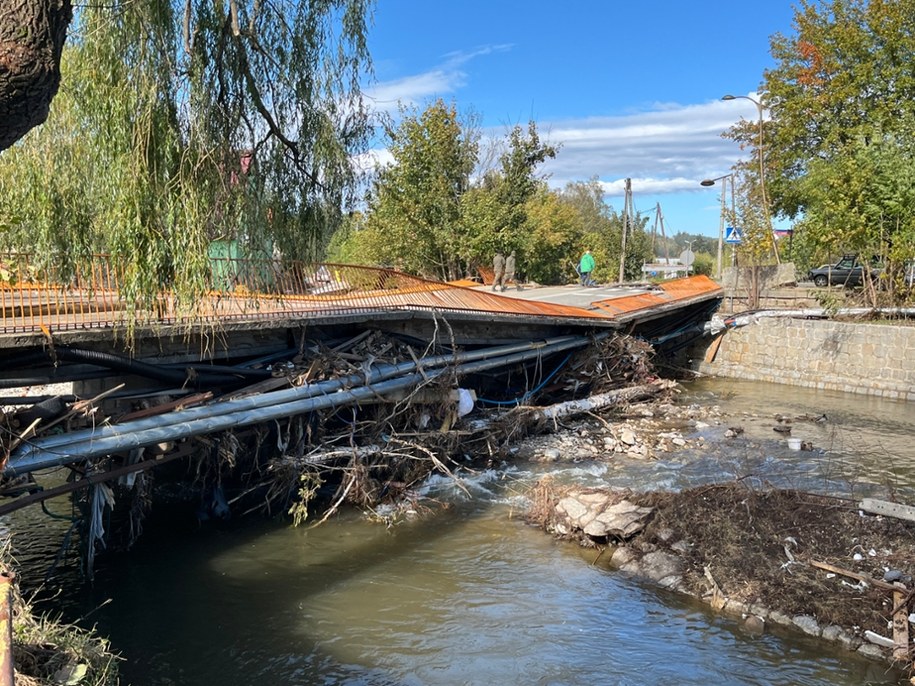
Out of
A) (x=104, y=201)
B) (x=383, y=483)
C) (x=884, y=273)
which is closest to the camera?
(x=104, y=201)

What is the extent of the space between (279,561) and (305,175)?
4.89m

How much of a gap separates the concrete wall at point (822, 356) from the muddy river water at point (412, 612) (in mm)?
10205

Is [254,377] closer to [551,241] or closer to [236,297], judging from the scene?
[236,297]

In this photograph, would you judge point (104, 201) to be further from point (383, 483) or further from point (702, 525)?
point (702, 525)

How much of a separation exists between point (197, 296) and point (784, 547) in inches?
277

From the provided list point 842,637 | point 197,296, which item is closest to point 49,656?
point 197,296

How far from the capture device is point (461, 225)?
2895cm

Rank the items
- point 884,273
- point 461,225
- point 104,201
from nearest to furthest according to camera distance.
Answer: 1. point 104,201
2. point 884,273
3. point 461,225

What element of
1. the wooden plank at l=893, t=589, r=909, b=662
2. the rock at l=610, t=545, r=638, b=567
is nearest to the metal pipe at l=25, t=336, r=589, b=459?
the rock at l=610, t=545, r=638, b=567

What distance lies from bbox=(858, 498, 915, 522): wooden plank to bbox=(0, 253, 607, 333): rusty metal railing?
690 centimetres

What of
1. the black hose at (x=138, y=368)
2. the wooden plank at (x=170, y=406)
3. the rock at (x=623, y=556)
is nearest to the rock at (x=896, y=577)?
the rock at (x=623, y=556)

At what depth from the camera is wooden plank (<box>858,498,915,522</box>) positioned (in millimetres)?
7824

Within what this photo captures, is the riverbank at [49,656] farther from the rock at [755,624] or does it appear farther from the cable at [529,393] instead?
the cable at [529,393]

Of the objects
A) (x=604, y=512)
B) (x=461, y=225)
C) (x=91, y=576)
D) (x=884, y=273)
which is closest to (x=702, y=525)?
(x=604, y=512)
